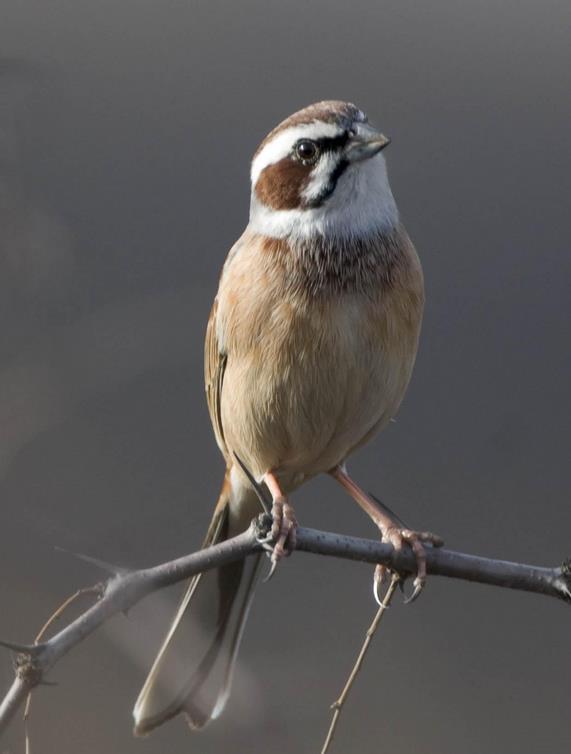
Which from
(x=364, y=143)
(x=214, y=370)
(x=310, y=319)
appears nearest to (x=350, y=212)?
(x=364, y=143)

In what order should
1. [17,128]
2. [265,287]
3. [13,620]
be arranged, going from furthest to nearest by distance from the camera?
1. [13,620]
2. [265,287]
3. [17,128]

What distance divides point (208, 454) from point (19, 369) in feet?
5.69

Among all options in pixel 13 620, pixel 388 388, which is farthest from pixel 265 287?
pixel 13 620

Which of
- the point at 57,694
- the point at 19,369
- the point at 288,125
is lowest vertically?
the point at 57,694

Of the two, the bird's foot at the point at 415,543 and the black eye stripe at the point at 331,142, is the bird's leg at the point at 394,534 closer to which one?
the bird's foot at the point at 415,543

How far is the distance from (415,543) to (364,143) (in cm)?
90

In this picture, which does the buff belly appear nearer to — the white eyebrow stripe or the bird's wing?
the bird's wing

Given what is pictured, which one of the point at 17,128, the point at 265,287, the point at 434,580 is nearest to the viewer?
the point at 17,128

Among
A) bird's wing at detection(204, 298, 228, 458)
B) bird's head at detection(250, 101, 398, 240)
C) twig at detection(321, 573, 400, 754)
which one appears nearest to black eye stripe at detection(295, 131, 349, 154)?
bird's head at detection(250, 101, 398, 240)

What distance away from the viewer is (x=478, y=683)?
15.1 feet

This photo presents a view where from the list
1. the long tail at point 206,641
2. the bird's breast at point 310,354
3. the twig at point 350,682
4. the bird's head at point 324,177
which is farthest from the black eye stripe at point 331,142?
the twig at point 350,682

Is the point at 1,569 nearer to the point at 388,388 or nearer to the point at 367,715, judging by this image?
the point at 367,715

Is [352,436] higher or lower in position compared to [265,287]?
lower

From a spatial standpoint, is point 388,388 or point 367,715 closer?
point 388,388
